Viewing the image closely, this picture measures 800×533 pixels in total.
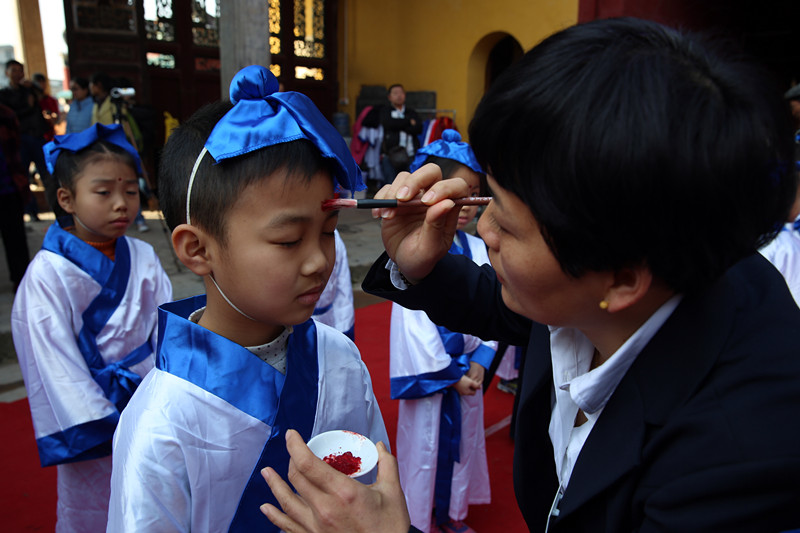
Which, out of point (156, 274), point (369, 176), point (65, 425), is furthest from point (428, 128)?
point (65, 425)

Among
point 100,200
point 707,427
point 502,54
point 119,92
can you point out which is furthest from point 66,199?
point 502,54

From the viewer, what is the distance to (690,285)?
80 cm

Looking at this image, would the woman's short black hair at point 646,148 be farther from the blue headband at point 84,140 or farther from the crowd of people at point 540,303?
the blue headband at point 84,140

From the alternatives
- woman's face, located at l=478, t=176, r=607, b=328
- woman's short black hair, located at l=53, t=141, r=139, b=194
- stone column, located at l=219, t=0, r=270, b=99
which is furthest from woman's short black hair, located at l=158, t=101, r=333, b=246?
stone column, located at l=219, t=0, r=270, b=99

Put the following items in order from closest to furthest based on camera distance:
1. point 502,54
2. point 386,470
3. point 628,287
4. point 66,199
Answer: point 628,287 → point 386,470 → point 66,199 → point 502,54

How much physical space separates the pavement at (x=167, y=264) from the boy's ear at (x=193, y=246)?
290cm

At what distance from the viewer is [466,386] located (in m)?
2.23

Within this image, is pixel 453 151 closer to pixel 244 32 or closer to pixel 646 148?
pixel 646 148

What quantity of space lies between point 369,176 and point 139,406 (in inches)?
310

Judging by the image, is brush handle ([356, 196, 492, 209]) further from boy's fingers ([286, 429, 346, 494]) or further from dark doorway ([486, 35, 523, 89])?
dark doorway ([486, 35, 523, 89])

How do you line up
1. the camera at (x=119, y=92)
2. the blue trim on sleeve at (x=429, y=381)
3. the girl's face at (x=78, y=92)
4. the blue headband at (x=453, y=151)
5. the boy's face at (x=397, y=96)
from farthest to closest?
the boy's face at (x=397, y=96) < the girl's face at (x=78, y=92) < the camera at (x=119, y=92) < the blue headband at (x=453, y=151) < the blue trim on sleeve at (x=429, y=381)

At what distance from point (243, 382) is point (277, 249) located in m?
0.28

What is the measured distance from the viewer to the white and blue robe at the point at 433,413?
2203mm

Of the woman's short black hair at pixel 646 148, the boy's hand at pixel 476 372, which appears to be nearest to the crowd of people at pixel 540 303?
the woman's short black hair at pixel 646 148
